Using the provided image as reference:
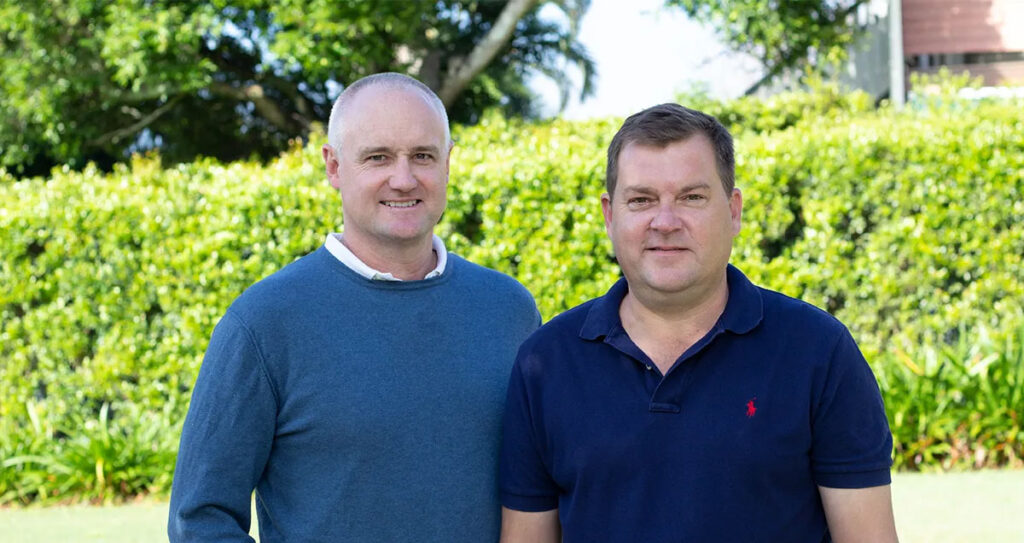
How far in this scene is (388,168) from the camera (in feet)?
8.63

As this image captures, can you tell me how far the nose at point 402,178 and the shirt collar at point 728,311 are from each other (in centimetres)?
55

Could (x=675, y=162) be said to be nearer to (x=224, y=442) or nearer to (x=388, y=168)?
(x=388, y=168)

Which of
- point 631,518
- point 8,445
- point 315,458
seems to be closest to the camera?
point 631,518

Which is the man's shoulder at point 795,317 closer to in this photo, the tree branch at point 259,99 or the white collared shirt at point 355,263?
the white collared shirt at point 355,263

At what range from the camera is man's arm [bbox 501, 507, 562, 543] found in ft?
8.09

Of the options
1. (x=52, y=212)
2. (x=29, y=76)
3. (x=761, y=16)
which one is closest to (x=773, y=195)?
(x=52, y=212)

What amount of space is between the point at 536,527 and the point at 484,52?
15.5 meters

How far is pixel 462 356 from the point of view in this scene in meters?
2.63

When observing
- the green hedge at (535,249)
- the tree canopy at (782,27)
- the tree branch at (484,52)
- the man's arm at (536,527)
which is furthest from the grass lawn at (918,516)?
the tree branch at (484,52)

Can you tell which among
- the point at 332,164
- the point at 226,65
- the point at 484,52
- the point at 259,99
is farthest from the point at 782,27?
the point at 332,164

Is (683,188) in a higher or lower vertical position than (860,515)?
higher

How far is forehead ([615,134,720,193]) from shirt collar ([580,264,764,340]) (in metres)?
0.28

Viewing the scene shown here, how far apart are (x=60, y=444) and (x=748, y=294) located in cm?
667

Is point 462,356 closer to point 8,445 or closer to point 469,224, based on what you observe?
point 469,224
